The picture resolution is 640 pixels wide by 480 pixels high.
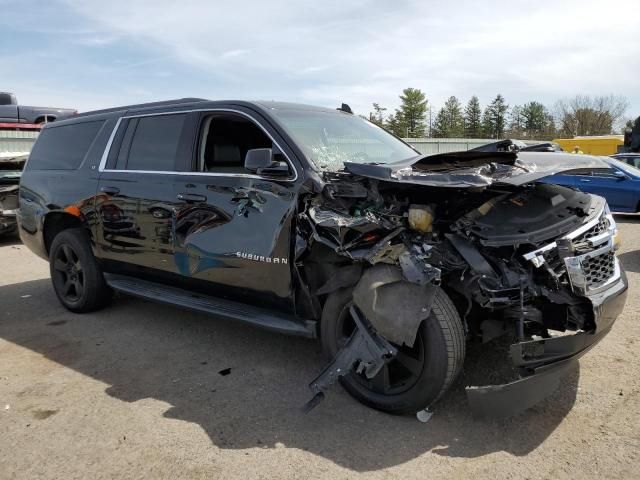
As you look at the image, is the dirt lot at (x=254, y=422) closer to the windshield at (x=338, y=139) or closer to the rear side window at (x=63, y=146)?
the windshield at (x=338, y=139)

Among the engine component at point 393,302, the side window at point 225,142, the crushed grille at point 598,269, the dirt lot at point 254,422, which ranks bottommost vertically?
the dirt lot at point 254,422

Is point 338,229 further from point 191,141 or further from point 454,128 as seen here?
point 454,128

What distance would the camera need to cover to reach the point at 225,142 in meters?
4.27

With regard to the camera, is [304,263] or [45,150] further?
[45,150]

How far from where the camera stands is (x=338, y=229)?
3111mm

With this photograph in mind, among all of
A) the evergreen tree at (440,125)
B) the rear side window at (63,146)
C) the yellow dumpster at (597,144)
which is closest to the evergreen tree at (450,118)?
the evergreen tree at (440,125)

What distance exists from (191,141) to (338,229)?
5.75ft

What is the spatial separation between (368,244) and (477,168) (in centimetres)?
79

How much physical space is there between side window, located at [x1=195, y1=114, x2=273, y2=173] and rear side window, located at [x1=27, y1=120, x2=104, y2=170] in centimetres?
159

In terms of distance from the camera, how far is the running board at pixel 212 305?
139 inches

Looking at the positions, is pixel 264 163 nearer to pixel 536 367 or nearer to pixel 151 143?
pixel 151 143

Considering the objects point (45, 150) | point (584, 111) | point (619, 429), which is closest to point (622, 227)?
point (619, 429)

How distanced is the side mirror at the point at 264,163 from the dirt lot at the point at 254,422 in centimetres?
147

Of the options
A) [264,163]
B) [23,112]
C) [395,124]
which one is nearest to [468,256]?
[264,163]
